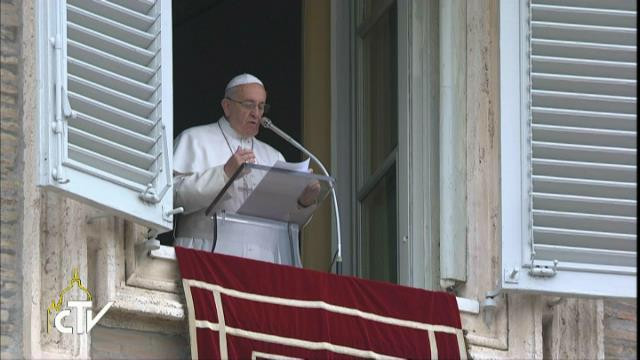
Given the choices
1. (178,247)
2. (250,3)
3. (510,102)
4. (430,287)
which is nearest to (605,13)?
(510,102)

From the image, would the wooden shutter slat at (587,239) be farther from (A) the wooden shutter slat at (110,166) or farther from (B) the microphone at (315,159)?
(A) the wooden shutter slat at (110,166)

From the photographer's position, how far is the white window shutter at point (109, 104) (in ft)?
33.9

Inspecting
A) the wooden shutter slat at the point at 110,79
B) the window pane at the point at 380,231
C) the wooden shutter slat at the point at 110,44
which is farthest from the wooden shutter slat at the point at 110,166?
the window pane at the point at 380,231

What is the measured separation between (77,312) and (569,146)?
2.11 metres

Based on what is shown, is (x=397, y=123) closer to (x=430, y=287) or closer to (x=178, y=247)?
(x=430, y=287)

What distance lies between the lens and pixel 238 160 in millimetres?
11242

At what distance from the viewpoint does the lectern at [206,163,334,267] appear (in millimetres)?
11305

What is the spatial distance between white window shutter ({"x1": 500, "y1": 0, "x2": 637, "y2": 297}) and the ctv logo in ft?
5.35

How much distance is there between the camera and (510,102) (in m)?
11.4

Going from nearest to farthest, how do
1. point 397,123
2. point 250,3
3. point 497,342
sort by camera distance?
point 497,342, point 397,123, point 250,3

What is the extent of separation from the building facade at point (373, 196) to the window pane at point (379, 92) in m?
0.01

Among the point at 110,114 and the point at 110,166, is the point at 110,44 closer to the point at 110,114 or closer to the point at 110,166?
the point at 110,114

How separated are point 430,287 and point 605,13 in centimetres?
124

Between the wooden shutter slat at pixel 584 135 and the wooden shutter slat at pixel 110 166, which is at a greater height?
the wooden shutter slat at pixel 584 135
